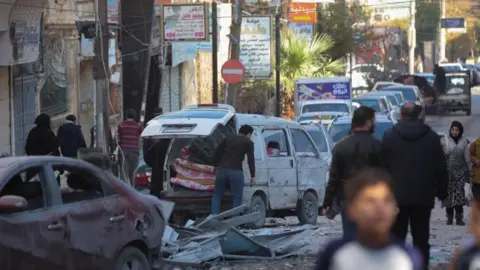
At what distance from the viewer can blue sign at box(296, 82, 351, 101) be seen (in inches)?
1490

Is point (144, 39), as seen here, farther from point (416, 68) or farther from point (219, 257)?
point (416, 68)

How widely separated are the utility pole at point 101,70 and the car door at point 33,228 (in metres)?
12.1

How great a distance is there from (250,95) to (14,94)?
20.1 meters

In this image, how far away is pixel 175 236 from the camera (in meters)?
12.5

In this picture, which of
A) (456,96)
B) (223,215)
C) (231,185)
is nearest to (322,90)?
(456,96)

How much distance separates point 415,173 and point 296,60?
37247 mm

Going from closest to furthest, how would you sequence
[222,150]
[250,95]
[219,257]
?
[219,257] → [222,150] → [250,95]

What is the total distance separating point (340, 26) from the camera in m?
57.7

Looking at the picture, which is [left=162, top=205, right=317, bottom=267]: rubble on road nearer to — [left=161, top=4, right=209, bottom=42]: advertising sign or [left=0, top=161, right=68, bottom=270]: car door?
[left=0, top=161, right=68, bottom=270]: car door

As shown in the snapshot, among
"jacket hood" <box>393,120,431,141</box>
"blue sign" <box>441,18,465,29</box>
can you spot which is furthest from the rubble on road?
"blue sign" <box>441,18,465,29</box>

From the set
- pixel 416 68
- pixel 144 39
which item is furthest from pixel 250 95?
pixel 416 68

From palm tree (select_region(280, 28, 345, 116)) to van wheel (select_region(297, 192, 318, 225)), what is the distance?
2871cm

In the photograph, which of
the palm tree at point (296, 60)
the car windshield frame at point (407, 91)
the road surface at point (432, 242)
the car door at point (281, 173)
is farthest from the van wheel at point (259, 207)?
the car windshield frame at point (407, 91)

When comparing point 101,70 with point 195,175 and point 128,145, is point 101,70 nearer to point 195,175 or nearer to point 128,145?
point 128,145
